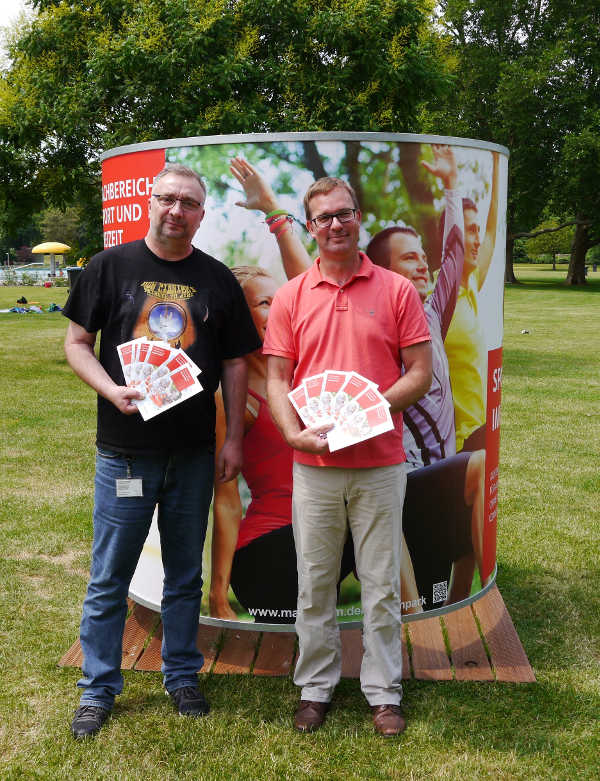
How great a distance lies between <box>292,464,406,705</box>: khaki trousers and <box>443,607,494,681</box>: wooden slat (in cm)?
66

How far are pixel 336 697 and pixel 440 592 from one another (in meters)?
0.75

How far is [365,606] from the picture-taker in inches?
135

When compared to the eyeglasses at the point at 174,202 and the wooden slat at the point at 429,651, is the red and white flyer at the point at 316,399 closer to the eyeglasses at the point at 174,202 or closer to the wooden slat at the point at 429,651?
the eyeglasses at the point at 174,202

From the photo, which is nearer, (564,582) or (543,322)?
(564,582)

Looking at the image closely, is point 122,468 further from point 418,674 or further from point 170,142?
point 418,674

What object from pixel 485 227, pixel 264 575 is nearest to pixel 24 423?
pixel 264 575

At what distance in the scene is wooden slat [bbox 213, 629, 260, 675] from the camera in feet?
13.4

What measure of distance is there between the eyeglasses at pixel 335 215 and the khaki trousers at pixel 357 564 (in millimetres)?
966

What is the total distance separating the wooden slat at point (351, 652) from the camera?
4.02 metres

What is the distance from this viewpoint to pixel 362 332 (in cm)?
318

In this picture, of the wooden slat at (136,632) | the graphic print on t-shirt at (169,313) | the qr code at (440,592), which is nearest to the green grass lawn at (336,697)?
the wooden slat at (136,632)

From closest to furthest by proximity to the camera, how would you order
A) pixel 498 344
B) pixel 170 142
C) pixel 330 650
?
pixel 330 650 < pixel 170 142 < pixel 498 344

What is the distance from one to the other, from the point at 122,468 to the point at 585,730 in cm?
230

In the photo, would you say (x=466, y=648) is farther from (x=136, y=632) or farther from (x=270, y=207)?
(x=270, y=207)
